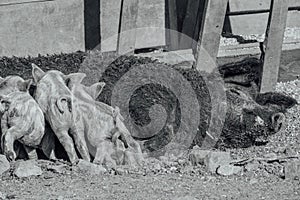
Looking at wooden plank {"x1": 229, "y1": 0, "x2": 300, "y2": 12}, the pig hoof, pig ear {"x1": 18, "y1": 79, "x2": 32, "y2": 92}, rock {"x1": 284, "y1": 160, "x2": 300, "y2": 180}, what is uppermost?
wooden plank {"x1": 229, "y1": 0, "x2": 300, "y2": 12}

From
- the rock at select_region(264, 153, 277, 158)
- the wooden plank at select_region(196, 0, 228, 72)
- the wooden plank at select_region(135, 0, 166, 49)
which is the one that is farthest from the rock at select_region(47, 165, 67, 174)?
the wooden plank at select_region(135, 0, 166, 49)

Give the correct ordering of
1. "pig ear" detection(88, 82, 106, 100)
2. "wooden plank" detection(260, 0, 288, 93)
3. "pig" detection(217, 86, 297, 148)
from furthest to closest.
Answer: "wooden plank" detection(260, 0, 288, 93)
"pig" detection(217, 86, 297, 148)
"pig ear" detection(88, 82, 106, 100)

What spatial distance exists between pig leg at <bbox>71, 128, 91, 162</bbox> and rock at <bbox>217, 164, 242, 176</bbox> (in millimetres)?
1003

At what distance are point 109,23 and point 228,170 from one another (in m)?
2.88

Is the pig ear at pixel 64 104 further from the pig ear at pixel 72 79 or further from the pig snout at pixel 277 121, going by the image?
the pig snout at pixel 277 121

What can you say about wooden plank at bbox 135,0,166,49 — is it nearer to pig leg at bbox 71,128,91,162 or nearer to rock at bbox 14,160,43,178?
pig leg at bbox 71,128,91,162

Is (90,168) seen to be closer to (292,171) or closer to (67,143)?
(67,143)

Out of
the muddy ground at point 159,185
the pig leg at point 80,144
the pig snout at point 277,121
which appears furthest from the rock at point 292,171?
the pig leg at point 80,144

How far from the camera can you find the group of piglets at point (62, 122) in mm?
6941

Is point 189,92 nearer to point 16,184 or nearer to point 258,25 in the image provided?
point 16,184

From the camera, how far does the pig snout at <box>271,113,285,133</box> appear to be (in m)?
7.81

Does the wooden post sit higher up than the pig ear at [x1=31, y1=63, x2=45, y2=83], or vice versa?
the wooden post

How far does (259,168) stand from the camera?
6.77 m

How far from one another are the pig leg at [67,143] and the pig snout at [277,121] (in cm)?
173
